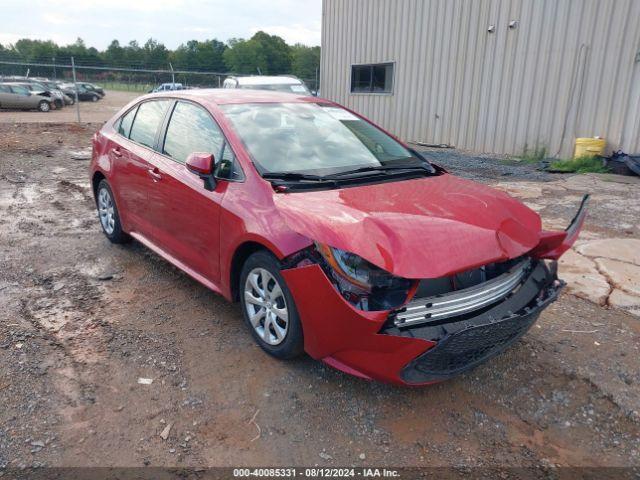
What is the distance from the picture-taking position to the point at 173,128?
13.5ft

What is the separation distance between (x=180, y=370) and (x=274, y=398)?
670 millimetres

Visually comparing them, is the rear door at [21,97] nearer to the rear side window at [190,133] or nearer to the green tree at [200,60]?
the rear side window at [190,133]

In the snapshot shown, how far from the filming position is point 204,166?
327cm

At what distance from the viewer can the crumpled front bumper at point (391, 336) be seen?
2385 millimetres

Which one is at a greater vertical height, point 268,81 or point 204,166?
point 268,81

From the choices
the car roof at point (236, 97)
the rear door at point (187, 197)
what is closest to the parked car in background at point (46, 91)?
the car roof at point (236, 97)

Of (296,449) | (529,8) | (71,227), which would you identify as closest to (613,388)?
(296,449)

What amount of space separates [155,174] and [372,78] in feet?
42.7

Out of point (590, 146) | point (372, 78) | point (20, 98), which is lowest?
point (590, 146)

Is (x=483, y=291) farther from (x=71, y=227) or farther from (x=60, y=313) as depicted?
(x=71, y=227)

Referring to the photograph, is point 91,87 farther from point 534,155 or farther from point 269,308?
point 269,308

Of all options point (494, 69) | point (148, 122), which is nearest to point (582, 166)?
point (494, 69)

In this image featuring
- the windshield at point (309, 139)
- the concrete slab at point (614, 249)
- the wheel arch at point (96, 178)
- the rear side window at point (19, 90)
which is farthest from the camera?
the rear side window at point (19, 90)

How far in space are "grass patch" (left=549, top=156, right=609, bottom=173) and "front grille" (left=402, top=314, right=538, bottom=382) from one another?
320 inches
